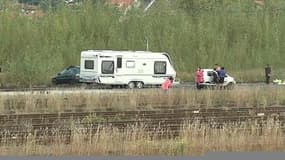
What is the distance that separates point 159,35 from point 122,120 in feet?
106

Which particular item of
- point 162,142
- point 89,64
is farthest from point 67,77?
point 162,142

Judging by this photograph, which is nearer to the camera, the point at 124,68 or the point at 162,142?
the point at 162,142

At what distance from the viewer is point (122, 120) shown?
20438 mm

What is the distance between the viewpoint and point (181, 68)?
165 feet

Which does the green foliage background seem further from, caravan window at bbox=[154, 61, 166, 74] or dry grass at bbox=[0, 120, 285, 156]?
dry grass at bbox=[0, 120, 285, 156]

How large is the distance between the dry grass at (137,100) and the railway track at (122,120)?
1928 mm

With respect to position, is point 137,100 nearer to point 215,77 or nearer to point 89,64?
point 215,77

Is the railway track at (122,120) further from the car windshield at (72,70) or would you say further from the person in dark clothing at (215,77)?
the car windshield at (72,70)

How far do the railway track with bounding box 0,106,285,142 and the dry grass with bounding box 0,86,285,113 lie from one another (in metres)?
1.93

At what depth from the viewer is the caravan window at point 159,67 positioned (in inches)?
1542

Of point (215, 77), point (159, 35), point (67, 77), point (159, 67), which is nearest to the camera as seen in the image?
point (215, 77)

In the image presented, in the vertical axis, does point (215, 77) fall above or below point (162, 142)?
above

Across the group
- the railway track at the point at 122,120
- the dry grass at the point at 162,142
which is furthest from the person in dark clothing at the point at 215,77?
the dry grass at the point at 162,142

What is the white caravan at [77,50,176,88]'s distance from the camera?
3762 centimetres
